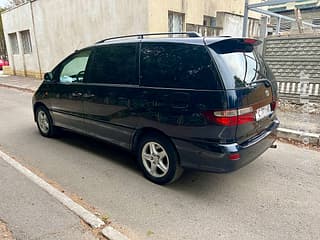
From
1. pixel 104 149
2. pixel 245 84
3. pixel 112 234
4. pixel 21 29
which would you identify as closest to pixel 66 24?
pixel 21 29

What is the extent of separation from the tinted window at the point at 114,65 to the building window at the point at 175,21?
6418 mm

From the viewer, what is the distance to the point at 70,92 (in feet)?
A: 14.6

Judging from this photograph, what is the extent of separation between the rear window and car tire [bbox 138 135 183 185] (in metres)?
1.11

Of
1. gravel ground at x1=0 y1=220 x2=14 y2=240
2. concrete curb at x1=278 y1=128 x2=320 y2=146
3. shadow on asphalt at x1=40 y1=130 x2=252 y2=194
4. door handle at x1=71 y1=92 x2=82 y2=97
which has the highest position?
door handle at x1=71 y1=92 x2=82 y2=97

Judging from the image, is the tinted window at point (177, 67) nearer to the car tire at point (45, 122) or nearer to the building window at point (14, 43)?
the car tire at point (45, 122)

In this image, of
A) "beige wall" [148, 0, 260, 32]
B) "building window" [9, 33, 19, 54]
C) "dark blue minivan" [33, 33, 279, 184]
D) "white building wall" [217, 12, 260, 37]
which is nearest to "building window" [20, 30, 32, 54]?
"building window" [9, 33, 19, 54]

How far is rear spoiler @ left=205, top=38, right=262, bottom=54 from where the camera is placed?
290 centimetres

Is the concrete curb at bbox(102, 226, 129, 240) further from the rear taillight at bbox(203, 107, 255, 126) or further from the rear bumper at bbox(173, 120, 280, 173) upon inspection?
the rear taillight at bbox(203, 107, 255, 126)

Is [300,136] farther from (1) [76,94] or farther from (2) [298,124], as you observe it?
(1) [76,94]

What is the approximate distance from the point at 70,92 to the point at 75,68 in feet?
1.44

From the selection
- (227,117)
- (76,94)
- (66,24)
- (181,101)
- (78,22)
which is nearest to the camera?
(227,117)

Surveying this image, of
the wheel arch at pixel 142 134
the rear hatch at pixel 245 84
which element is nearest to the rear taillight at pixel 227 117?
the rear hatch at pixel 245 84

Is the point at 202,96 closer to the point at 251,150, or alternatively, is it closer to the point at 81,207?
the point at 251,150

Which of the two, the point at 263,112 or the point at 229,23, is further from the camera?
the point at 229,23
